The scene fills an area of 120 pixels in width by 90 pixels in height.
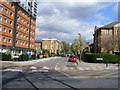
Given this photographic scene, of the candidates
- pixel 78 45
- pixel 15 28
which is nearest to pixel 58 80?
pixel 15 28

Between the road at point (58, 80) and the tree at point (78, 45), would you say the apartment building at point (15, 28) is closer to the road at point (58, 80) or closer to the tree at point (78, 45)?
the tree at point (78, 45)

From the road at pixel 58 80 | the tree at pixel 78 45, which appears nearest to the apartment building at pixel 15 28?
the tree at pixel 78 45

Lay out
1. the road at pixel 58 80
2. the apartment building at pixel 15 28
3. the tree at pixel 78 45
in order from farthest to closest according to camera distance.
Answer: the tree at pixel 78 45, the apartment building at pixel 15 28, the road at pixel 58 80

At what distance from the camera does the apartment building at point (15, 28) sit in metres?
41.8

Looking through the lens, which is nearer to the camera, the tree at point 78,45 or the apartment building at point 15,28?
the apartment building at point 15,28

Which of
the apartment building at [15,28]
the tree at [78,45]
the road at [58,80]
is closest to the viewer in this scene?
the road at [58,80]

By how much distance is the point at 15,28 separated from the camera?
48.9m

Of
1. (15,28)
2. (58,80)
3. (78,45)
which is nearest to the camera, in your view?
(58,80)

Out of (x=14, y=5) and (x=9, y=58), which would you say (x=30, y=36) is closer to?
(x=14, y=5)

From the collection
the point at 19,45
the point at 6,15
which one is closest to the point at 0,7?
the point at 6,15

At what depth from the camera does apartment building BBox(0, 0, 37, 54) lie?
41812mm

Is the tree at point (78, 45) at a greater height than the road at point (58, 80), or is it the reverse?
the tree at point (78, 45)

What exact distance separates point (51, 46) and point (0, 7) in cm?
5530

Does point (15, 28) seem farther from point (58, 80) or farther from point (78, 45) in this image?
point (58, 80)
